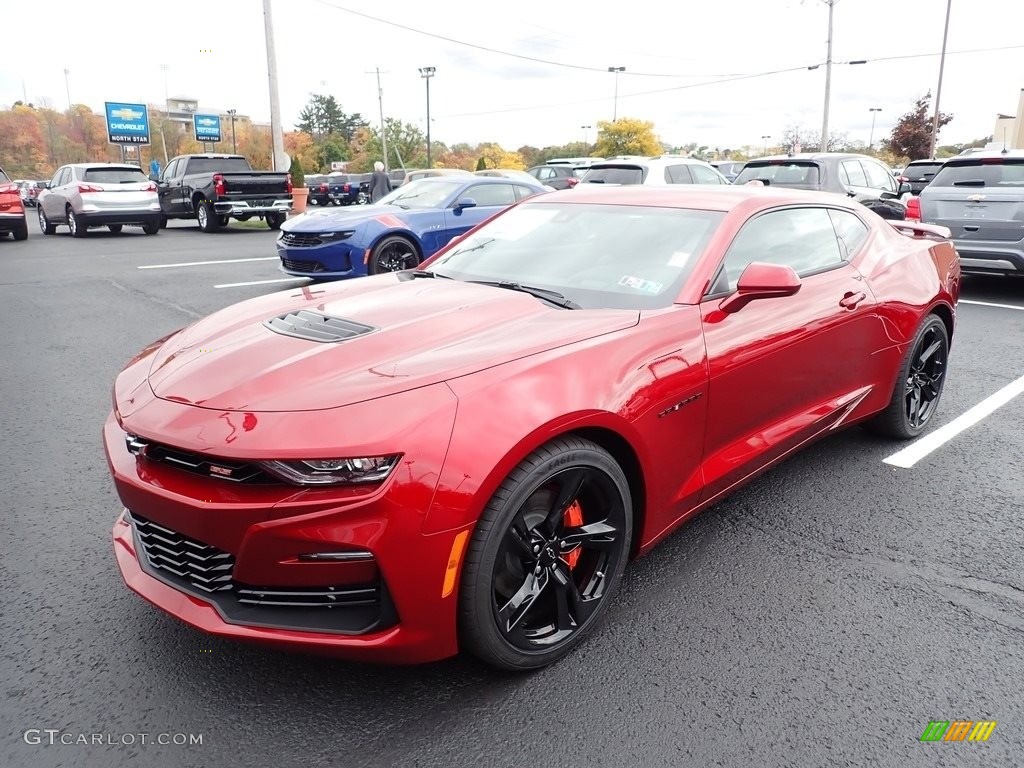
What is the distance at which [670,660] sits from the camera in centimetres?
243

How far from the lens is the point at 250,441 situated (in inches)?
77.8

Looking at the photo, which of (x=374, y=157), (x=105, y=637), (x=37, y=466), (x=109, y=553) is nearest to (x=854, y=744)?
(x=105, y=637)

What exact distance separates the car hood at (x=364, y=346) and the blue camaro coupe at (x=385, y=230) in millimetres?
5415

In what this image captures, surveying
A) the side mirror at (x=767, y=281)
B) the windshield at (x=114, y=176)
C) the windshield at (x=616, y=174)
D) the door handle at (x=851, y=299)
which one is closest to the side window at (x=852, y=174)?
the windshield at (x=616, y=174)

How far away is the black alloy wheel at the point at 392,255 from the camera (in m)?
8.76

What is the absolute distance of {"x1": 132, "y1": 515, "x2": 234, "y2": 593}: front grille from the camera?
81.7 inches

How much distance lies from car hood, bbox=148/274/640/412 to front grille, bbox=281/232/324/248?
5788 millimetres

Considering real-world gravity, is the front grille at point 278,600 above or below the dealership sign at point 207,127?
below

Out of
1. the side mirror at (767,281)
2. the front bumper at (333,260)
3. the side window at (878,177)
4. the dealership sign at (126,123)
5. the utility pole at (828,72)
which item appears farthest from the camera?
the dealership sign at (126,123)

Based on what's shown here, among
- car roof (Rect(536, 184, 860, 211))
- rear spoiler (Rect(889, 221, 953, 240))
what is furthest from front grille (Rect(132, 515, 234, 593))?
rear spoiler (Rect(889, 221, 953, 240))

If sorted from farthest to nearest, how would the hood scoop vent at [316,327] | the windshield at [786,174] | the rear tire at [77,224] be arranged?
the rear tire at [77,224] → the windshield at [786,174] → the hood scoop vent at [316,327]

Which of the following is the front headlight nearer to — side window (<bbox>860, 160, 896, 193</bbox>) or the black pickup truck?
side window (<bbox>860, 160, 896, 193</bbox>)

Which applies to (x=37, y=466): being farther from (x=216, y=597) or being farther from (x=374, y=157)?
(x=374, y=157)

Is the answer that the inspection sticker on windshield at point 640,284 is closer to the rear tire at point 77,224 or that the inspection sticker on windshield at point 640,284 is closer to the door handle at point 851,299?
the door handle at point 851,299
